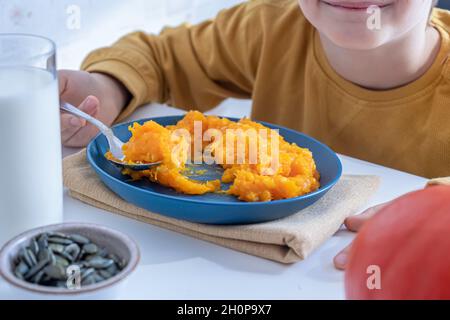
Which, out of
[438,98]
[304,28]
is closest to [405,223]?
[438,98]

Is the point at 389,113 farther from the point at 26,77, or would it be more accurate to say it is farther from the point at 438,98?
the point at 26,77

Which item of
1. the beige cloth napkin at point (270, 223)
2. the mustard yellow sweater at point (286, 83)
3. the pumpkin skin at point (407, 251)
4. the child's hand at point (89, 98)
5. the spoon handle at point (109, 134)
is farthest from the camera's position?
the mustard yellow sweater at point (286, 83)

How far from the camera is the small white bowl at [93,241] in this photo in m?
0.50

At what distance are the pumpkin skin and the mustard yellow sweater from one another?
60 centimetres

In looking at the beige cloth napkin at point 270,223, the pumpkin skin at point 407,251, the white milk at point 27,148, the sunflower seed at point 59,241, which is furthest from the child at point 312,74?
the pumpkin skin at point 407,251

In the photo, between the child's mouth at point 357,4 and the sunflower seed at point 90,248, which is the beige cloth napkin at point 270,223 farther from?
the child's mouth at point 357,4

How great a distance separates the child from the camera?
3.20 feet

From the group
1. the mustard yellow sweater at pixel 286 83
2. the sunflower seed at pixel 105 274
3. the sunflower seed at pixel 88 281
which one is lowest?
the mustard yellow sweater at pixel 286 83

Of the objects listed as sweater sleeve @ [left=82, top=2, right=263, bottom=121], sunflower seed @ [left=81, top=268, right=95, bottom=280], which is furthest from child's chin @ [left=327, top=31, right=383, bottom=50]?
sunflower seed @ [left=81, top=268, right=95, bottom=280]

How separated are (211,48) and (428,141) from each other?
0.44m

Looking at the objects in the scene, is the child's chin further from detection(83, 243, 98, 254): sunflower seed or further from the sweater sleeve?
detection(83, 243, 98, 254): sunflower seed

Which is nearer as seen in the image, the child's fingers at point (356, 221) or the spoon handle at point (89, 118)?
the child's fingers at point (356, 221)

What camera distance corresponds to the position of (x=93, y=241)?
579 millimetres

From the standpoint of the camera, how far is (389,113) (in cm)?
108
